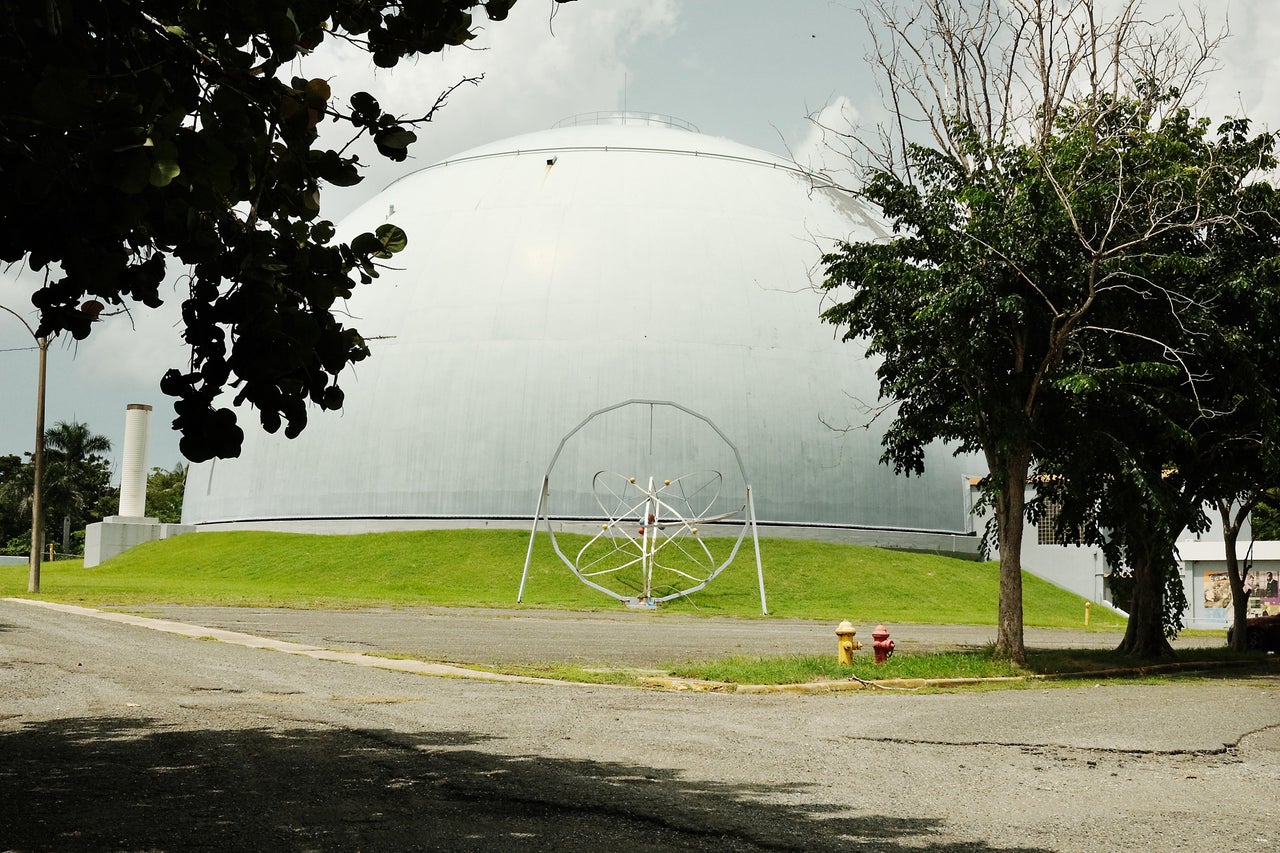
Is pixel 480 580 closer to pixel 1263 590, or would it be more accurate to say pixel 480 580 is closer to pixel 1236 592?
pixel 1236 592

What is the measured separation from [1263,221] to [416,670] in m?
16.6

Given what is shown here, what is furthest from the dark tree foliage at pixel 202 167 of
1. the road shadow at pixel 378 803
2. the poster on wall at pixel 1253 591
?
the poster on wall at pixel 1253 591

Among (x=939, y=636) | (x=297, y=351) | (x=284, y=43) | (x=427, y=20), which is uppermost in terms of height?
(x=427, y=20)

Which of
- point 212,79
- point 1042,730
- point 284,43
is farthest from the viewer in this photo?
point 1042,730

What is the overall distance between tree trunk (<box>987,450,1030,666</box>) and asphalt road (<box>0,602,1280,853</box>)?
436 centimetres

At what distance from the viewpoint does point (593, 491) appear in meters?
48.9

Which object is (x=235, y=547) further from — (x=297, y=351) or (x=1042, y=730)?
(x=297, y=351)

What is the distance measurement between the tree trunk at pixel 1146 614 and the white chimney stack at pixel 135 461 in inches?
2031

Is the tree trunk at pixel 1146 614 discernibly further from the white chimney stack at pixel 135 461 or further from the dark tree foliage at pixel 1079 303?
the white chimney stack at pixel 135 461

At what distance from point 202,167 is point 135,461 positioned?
6238 cm

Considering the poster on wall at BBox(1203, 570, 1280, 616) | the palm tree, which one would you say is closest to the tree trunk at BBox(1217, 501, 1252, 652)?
the poster on wall at BBox(1203, 570, 1280, 616)

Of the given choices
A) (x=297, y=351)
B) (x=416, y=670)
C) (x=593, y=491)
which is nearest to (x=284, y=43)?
(x=297, y=351)

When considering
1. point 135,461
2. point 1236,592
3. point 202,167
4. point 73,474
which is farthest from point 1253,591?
point 73,474

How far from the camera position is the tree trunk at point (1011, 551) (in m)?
19.3
